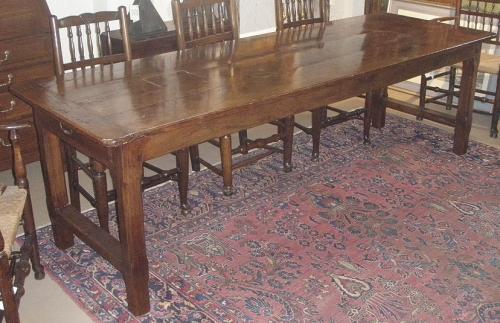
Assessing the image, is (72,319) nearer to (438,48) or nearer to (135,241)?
(135,241)

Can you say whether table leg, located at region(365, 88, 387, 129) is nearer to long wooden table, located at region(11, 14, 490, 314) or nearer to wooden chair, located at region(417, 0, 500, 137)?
wooden chair, located at region(417, 0, 500, 137)

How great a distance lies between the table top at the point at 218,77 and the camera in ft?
7.05

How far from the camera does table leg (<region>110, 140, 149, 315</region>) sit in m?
2.04

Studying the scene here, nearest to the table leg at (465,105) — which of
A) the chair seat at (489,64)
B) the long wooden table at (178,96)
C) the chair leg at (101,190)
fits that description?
the long wooden table at (178,96)

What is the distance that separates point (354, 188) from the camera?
11.0 ft

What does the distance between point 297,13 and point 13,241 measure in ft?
7.67

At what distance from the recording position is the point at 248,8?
191 inches

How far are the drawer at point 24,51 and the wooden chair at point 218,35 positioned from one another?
82 centimetres

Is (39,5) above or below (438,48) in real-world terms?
above

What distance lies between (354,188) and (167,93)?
1.38 m

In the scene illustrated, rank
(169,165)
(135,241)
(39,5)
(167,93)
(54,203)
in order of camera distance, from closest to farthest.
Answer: (135,241) < (167,93) < (54,203) < (39,5) < (169,165)

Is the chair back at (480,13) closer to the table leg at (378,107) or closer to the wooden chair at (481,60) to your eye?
the wooden chair at (481,60)

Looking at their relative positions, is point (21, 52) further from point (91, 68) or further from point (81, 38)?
point (91, 68)

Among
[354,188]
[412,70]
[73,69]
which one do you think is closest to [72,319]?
[73,69]
